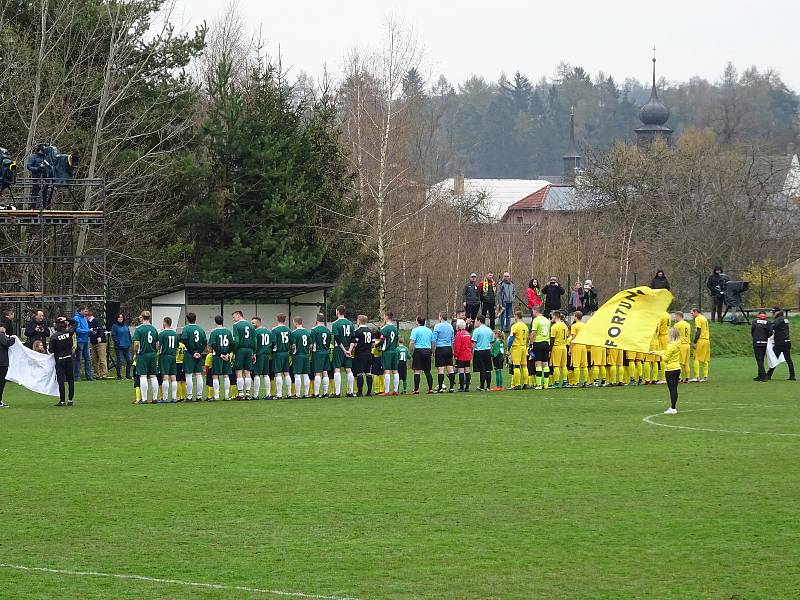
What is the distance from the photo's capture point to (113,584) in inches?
389

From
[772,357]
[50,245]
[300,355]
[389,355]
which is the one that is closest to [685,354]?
[772,357]

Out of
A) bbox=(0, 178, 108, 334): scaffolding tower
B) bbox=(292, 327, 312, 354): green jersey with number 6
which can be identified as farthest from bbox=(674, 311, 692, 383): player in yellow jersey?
bbox=(0, 178, 108, 334): scaffolding tower

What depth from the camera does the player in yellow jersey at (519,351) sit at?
2962 cm

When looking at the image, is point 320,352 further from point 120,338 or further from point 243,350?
point 120,338

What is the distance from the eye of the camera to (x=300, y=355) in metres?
28.2

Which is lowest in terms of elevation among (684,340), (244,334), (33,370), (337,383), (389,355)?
(337,383)

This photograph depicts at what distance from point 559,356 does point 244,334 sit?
25.8 feet

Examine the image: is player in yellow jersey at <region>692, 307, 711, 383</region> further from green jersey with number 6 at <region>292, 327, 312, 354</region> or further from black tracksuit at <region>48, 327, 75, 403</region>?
black tracksuit at <region>48, 327, 75, 403</region>

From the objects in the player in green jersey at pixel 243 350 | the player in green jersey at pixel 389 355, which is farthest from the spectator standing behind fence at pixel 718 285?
the player in green jersey at pixel 243 350

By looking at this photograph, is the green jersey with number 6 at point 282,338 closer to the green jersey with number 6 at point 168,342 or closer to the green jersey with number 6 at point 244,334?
the green jersey with number 6 at point 244,334

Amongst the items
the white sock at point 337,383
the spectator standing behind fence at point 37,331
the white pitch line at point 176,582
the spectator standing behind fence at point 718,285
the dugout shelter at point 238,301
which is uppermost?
the spectator standing behind fence at point 718,285

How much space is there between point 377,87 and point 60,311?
1646 centimetres

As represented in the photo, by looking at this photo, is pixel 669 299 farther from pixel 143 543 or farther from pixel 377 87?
pixel 377 87

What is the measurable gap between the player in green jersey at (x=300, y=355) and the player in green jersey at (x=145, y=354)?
118 inches
